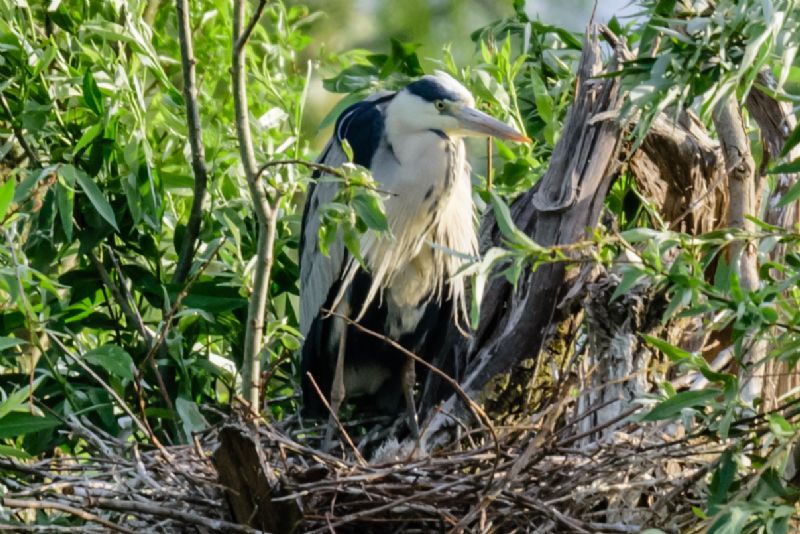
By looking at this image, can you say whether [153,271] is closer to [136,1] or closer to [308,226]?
[308,226]

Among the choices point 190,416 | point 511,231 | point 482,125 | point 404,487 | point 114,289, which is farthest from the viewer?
point 114,289

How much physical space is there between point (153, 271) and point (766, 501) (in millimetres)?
1827

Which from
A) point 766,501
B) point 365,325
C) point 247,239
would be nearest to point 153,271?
point 247,239

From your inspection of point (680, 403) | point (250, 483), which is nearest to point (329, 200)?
point (250, 483)

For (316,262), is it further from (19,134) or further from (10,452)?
(10,452)

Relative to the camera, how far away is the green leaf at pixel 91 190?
312 centimetres

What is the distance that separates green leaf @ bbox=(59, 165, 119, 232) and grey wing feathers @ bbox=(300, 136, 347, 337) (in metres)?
0.46

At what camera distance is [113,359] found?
299 centimetres

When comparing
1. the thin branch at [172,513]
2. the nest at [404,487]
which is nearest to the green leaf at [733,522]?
the nest at [404,487]

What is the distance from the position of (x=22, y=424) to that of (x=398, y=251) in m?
1.02

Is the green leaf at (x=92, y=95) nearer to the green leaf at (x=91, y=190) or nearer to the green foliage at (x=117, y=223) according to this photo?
the green foliage at (x=117, y=223)

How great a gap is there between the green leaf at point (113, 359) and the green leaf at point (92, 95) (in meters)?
0.55

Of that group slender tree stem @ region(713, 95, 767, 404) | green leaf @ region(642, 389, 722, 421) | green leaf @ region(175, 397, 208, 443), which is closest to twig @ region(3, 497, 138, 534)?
green leaf @ region(175, 397, 208, 443)

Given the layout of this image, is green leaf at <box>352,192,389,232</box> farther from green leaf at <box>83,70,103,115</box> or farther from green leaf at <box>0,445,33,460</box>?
green leaf at <box>83,70,103,115</box>
